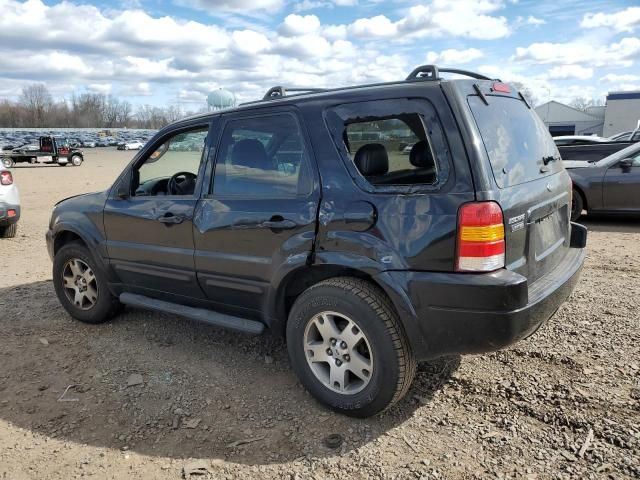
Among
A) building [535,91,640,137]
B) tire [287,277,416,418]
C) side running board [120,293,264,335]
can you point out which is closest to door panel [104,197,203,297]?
side running board [120,293,264,335]

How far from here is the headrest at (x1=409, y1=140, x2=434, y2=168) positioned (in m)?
2.78

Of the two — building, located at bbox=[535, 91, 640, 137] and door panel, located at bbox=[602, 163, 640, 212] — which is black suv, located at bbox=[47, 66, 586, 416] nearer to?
door panel, located at bbox=[602, 163, 640, 212]

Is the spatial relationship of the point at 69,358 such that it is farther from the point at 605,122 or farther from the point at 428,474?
the point at 605,122

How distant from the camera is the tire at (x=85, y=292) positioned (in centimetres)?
448

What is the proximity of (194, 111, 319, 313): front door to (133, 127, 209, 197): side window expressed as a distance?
32 centimetres

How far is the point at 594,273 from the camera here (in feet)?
18.5

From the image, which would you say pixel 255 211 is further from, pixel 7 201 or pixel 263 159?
pixel 7 201

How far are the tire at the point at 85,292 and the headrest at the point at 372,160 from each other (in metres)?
2.63

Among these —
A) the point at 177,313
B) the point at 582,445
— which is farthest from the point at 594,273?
the point at 177,313

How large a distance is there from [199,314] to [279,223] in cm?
108

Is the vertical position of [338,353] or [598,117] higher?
[598,117]

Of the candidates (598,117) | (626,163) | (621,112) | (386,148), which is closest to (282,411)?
(386,148)

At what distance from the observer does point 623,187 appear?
8297 mm

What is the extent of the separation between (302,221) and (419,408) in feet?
4.37
